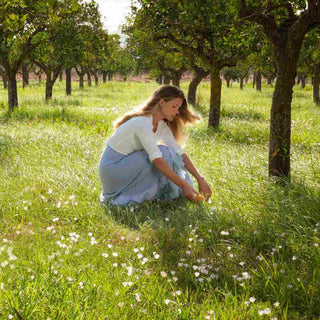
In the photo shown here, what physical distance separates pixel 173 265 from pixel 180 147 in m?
2.17

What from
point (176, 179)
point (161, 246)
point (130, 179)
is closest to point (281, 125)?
point (176, 179)

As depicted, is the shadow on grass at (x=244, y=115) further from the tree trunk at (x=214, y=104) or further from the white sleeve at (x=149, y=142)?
the white sleeve at (x=149, y=142)

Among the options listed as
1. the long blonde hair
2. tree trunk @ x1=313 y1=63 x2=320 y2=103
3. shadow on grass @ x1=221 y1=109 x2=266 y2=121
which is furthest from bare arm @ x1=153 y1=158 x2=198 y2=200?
tree trunk @ x1=313 y1=63 x2=320 y2=103

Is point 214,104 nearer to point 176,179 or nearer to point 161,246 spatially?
point 176,179

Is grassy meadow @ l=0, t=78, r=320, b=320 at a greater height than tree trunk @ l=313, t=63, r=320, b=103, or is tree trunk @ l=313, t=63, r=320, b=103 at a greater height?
tree trunk @ l=313, t=63, r=320, b=103

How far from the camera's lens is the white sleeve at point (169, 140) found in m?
5.36

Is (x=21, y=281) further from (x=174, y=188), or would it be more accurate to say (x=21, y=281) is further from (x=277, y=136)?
(x=277, y=136)

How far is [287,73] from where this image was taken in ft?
17.5

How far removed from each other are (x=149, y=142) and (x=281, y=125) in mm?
2177

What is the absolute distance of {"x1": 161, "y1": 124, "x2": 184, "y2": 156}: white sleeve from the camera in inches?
211

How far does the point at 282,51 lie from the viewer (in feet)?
17.5

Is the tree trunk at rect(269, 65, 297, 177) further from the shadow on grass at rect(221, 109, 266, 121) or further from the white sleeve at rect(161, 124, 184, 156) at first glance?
the shadow on grass at rect(221, 109, 266, 121)

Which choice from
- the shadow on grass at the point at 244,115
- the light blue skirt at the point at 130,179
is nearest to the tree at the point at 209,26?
the shadow on grass at the point at 244,115

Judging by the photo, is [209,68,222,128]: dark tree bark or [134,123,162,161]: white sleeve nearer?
[134,123,162,161]: white sleeve
